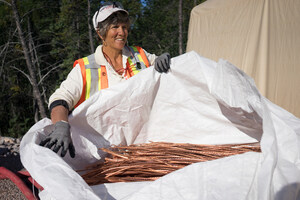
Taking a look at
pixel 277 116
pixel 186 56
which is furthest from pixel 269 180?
pixel 186 56

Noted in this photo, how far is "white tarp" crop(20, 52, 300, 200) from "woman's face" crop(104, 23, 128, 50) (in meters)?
0.47

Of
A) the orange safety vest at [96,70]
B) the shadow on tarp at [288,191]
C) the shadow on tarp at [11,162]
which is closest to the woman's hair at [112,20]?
the orange safety vest at [96,70]

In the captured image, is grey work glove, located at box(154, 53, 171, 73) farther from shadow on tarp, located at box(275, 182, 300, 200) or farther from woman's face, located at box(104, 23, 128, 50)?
shadow on tarp, located at box(275, 182, 300, 200)

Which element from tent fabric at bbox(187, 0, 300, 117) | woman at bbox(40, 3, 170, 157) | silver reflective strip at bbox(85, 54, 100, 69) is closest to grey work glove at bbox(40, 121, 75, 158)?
woman at bbox(40, 3, 170, 157)

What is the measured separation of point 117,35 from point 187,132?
2.62 feet

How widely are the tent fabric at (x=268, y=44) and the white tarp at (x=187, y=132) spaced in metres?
2.29

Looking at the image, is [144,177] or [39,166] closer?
[39,166]

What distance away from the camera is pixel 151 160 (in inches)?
40.1

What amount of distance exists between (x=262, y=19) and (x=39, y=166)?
10.9 ft

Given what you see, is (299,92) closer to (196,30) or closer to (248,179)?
(196,30)

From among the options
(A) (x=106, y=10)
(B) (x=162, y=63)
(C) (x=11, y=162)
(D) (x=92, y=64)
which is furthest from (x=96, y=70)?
(C) (x=11, y=162)

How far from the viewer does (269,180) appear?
602mm

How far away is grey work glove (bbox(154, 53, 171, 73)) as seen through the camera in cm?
121

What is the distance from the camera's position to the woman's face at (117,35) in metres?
1.60
